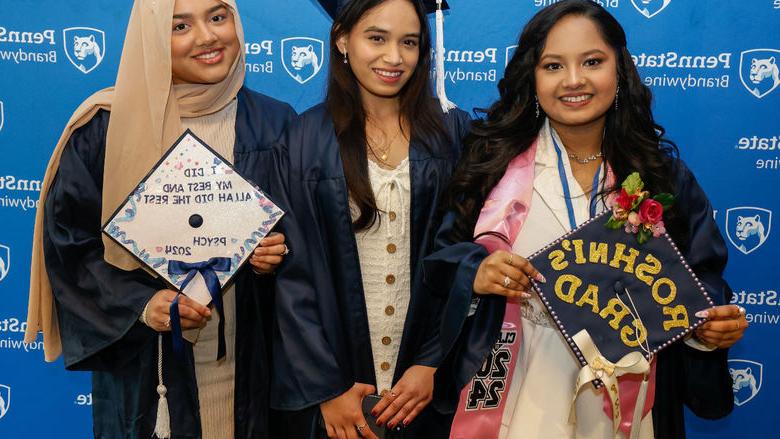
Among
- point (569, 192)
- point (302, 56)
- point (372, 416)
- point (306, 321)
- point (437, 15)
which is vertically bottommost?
point (372, 416)

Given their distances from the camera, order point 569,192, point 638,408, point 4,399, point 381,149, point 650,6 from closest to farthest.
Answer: point 638,408 → point 569,192 → point 381,149 → point 650,6 → point 4,399

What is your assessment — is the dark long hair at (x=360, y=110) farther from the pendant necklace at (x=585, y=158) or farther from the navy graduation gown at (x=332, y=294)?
the pendant necklace at (x=585, y=158)

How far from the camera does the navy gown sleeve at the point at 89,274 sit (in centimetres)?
224

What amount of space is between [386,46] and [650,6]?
4.84 feet

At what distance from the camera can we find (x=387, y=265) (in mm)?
2270

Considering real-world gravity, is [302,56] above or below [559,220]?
above

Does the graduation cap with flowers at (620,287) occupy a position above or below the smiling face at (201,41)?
below

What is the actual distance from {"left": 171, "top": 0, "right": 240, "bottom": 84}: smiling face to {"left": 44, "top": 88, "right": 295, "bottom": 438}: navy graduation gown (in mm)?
195

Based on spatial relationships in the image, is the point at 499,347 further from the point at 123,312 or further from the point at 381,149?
the point at 123,312

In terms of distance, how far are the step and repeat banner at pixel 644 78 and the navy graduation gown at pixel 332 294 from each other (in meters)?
1.08

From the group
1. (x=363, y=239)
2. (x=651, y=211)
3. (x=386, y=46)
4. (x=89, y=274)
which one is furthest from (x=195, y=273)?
(x=651, y=211)

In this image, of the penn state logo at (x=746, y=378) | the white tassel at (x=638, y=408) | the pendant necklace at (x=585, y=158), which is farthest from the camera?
the penn state logo at (x=746, y=378)

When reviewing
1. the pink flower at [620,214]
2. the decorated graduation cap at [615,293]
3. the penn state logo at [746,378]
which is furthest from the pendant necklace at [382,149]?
the penn state logo at [746,378]

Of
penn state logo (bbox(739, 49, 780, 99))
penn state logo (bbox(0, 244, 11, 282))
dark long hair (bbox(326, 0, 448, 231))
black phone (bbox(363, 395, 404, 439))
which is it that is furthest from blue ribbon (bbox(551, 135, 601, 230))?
penn state logo (bbox(0, 244, 11, 282))
